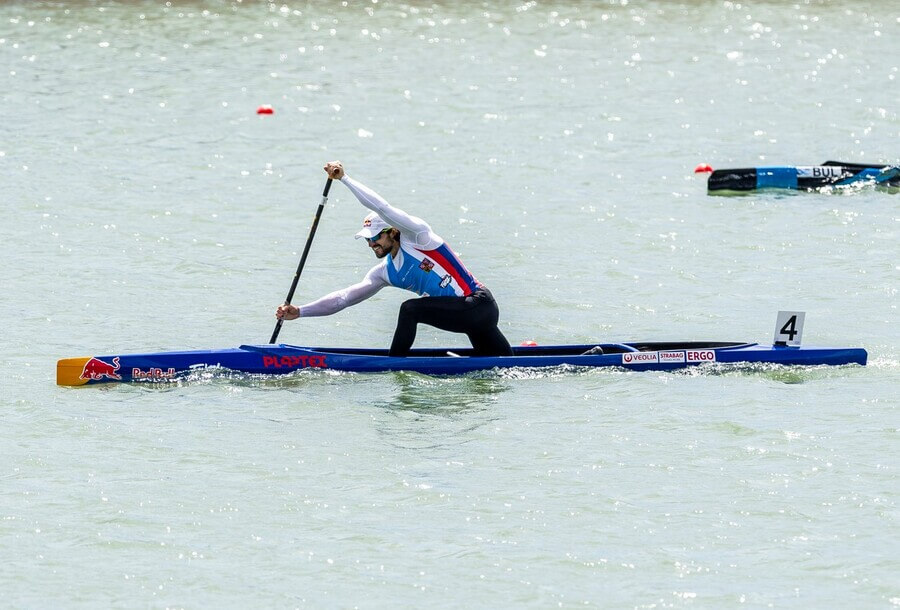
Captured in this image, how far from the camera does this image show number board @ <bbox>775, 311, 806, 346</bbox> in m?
14.0

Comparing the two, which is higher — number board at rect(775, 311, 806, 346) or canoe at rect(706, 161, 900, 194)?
canoe at rect(706, 161, 900, 194)

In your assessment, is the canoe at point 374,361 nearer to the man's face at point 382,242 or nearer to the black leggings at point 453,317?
the black leggings at point 453,317

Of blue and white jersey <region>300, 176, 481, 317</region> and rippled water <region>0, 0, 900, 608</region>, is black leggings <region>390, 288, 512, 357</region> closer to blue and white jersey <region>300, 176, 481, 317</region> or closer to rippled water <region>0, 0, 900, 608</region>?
blue and white jersey <region>300, 176, 481, 317</region>

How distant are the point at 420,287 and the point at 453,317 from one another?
39cm

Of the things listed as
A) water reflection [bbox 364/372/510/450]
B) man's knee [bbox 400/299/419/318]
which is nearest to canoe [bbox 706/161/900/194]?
water reflection [bbox 364/372/510/450]

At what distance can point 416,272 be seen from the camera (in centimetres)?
1348

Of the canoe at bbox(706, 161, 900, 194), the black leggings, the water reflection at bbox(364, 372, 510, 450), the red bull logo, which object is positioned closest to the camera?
the water reflection at bbox(364, 372, 510, 450)

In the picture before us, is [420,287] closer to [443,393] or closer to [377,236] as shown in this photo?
[377,236]

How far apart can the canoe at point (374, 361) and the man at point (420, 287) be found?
0.23 meters

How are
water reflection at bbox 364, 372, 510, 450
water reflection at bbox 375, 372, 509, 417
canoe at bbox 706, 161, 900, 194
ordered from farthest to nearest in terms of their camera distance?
canoe at bbox 706, 161, 900, 194 < water reflection at bbox 375, 372, 509, 417 < water reflection at bbox 364, 372, 510, 450

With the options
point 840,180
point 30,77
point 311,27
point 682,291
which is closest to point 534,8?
point 311,27

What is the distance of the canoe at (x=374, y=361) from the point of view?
13769 mm

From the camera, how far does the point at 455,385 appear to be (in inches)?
537

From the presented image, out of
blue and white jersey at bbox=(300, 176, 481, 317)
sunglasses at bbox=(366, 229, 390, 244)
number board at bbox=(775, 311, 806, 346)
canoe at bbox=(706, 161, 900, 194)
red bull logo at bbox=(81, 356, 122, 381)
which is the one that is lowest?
red bull logo at bbox=(81, 356, 122, 381)
